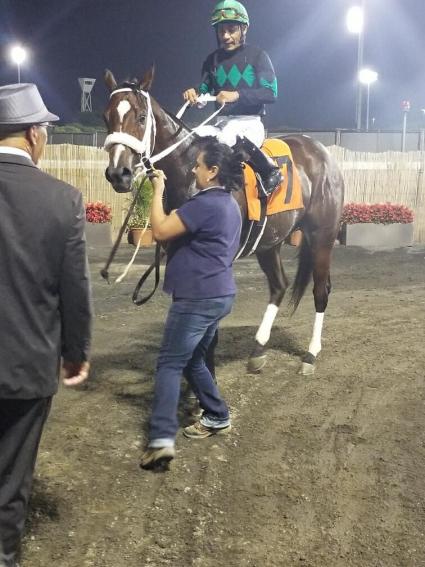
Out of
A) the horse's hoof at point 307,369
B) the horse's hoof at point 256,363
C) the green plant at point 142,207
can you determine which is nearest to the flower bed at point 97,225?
the green plant at point 142,207

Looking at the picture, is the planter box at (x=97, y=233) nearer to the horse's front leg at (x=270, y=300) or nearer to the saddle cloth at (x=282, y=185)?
the horse's front leg at (x=270, y=300)

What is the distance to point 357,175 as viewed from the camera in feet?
48.2

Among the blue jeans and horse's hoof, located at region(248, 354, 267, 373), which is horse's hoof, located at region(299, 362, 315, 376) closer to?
horse's hoof, located at region(248, 354, 267, 373)

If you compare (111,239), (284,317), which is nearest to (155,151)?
(284,317)

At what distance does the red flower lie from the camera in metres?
13.6

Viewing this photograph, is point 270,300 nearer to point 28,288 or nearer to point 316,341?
point 316,341

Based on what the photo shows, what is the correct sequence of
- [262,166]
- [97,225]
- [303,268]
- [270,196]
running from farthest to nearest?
[97,225] → [303,268] → [270,196] → [262,166]

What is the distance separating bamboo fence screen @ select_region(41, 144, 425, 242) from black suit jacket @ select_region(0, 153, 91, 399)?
477 inches

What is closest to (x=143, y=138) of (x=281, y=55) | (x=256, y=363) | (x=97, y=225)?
(x=256, y=363)

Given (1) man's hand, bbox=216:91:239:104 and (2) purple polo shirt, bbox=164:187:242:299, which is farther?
(1) man's hand, bbox=216:91:239:104

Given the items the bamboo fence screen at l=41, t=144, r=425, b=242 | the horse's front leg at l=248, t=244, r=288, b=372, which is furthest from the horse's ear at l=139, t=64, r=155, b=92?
the bamboo fence screen at l=41, t=144, r=425, b=242

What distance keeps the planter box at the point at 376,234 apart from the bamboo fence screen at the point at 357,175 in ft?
3.69

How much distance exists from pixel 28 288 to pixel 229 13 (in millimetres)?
3467

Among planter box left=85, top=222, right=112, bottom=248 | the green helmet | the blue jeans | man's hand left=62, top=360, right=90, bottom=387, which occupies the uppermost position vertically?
the green helmet
